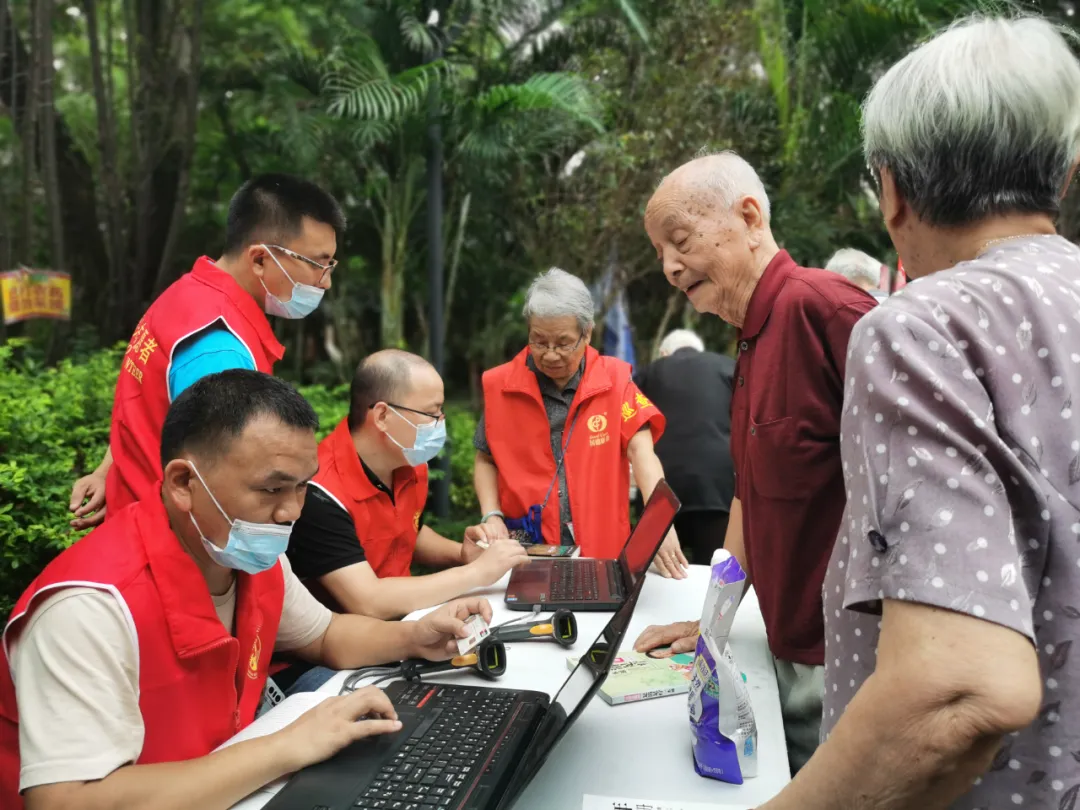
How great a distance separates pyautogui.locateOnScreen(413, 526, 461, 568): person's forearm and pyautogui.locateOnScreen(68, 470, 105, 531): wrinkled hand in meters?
0.98

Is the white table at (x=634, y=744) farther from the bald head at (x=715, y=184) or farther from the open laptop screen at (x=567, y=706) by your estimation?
the bald head at (x=715, y=184)

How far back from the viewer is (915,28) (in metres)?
7.11

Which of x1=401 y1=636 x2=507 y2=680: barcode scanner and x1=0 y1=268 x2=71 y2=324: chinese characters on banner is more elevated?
x1=0 y1=268 x2=71 y2=324: chinese characters on banner

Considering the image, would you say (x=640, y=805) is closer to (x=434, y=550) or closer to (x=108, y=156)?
(x=434, y=550)

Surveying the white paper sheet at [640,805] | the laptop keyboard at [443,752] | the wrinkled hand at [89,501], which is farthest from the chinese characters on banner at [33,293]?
the white paper sheet at [640,805]

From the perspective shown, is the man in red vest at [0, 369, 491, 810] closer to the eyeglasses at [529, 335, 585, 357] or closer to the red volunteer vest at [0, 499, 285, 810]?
the red volunteer vest at [0, 499, 285, 810]

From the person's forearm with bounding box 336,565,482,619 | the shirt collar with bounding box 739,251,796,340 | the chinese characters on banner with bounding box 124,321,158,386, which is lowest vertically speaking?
the person's forearm with bounding box 336,565,482,619

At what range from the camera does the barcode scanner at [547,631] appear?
2.01 meters

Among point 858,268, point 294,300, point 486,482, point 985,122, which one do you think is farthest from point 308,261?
point 858,268

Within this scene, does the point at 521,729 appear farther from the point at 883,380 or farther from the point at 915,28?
the point at 915,28

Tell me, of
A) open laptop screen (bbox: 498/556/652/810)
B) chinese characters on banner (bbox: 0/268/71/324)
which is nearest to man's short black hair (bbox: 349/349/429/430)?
open laptop screen (bbox: 498/556/652/810)

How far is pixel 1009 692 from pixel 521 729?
3.13 feet

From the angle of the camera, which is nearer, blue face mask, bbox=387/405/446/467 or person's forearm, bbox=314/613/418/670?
person's forearm, bbox=314/613/418/670

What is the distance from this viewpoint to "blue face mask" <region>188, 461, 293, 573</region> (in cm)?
163
